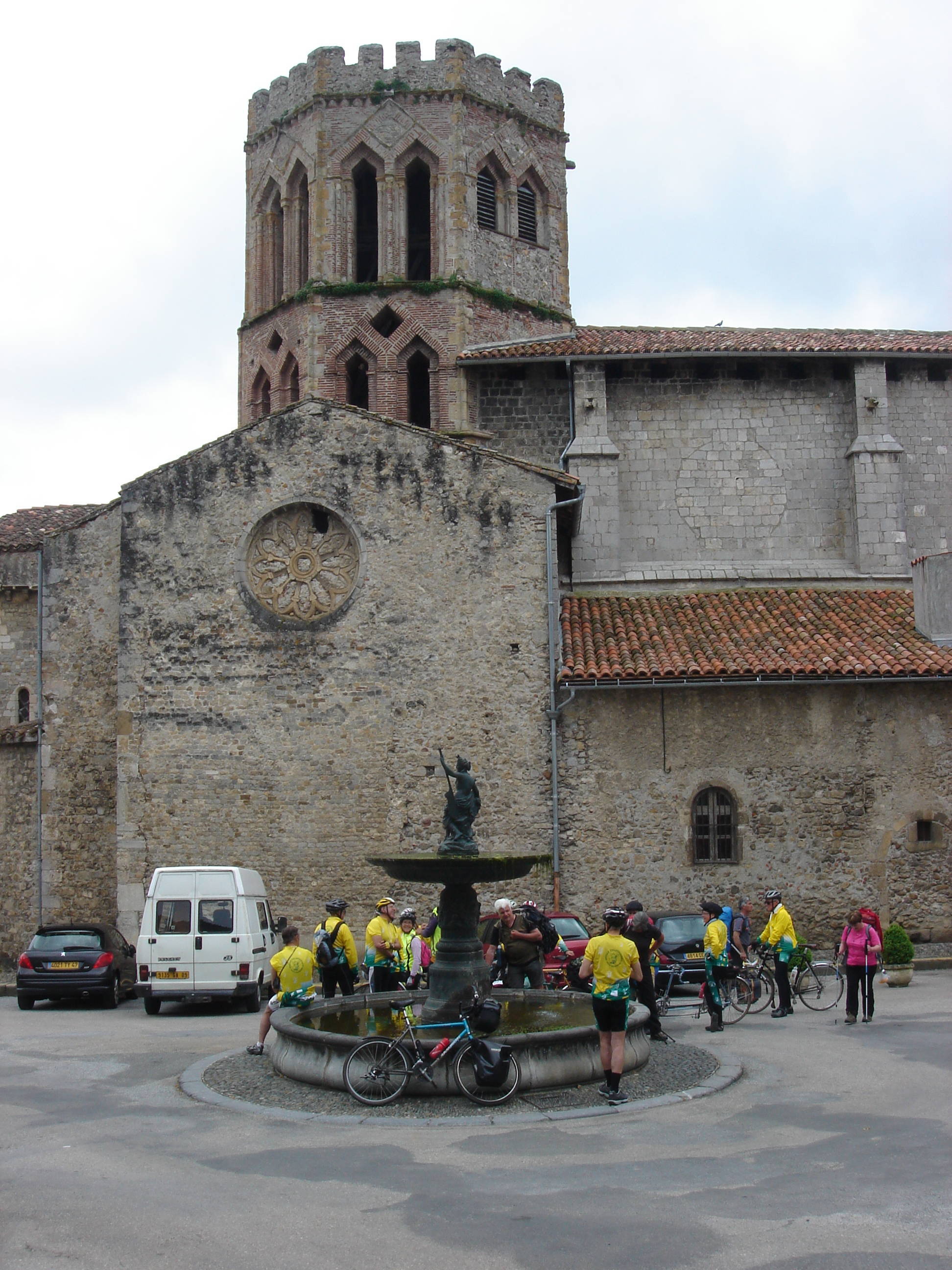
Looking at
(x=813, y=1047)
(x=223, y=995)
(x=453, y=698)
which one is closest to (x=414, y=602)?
(x=453, y=698)

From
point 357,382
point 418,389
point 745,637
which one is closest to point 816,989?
point 745,637

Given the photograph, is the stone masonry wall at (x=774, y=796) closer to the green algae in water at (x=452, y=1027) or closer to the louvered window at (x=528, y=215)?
the green algae in water at (x=452, y=1027)

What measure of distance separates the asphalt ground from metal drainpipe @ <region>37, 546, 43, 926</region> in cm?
1101

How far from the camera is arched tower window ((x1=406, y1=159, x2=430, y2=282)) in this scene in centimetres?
2925

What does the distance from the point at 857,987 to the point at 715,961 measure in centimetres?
187

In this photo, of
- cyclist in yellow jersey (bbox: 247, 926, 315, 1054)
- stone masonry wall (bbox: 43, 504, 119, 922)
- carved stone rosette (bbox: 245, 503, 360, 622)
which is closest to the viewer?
cyclist in yellow jersey (bbox: 247, 926, 315, 1054)

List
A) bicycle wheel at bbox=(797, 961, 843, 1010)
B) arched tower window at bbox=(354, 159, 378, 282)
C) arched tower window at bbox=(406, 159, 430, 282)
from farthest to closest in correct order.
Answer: arched tower window at bbox=(354, 159, 378, 282), arched tower window at bbox=(406, 159, 430, 282), bicycle wheel at bbox=(797, 961, 843, 1010)

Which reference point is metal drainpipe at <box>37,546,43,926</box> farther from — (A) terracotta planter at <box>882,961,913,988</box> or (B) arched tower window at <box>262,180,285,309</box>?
(A) terracotta planter at <box>882,961,913,988</box>

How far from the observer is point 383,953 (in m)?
14.3

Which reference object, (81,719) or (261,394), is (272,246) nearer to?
(261,394)

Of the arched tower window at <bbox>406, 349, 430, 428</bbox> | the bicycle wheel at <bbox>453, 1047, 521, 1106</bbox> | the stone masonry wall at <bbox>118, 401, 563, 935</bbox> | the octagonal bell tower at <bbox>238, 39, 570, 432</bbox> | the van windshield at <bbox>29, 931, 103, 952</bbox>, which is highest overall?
the octagonal bell tower at <bbox>238, 39, 570, 432</bbox>

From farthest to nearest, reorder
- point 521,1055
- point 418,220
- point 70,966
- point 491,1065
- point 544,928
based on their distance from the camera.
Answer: point 418,220 < point 70,966 < point 544,928 < point 521,1055 < point 491,1065

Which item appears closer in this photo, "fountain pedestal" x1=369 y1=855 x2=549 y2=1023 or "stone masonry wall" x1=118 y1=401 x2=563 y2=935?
"fountain pedestal" x1=369 y1=855 x2=549 y2=1023

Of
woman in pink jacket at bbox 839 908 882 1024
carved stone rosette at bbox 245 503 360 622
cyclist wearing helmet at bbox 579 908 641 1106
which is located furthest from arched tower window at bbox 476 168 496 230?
cyclist wearing helmet at bbox 579 908 641 1106
